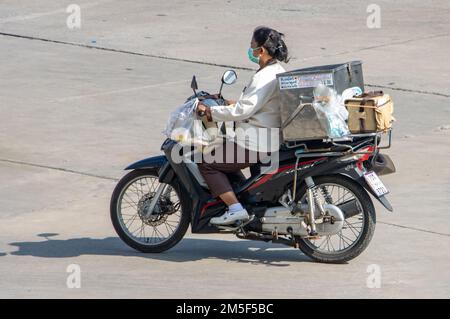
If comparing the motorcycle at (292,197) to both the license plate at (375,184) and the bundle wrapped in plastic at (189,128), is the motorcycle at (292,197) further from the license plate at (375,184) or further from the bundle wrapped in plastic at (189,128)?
the bundle wrapped in plastic at (189,128)

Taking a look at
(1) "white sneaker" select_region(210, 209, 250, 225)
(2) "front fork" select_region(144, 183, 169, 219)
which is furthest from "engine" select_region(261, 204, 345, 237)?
(2) "front fork" select_region(144, 183, 169, 219)

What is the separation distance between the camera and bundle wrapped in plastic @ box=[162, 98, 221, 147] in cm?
858

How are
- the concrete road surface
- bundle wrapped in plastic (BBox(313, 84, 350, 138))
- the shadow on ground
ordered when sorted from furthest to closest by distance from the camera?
the shadow on ground → the concrete road surface → bundle wrapped in plastic (BBox(313, 84, 350, 138))

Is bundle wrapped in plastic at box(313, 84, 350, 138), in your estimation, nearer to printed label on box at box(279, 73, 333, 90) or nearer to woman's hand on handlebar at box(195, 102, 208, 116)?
printed label on box at box(279, 73, 333, 90)

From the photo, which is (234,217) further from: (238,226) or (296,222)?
(296,222)

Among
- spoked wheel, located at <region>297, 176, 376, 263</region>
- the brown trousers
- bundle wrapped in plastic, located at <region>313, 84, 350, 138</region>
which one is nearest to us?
bundle wrapped in plastic, located at <region>313, 84, 350, 138</region>

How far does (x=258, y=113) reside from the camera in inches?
336

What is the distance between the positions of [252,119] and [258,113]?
2.5 inches

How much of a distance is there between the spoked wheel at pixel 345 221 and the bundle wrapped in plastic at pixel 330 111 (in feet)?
1.35

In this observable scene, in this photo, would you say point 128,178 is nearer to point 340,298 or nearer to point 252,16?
point 340,298

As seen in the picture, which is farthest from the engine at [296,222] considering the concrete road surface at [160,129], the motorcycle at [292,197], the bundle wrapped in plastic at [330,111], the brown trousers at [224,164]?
the bundle wrapped in plastic at [330,111]

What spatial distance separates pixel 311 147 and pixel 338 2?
442 inches

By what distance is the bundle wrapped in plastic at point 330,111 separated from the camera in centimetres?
828

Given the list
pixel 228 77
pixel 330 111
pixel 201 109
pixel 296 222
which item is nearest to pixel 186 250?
pixel 296 222
